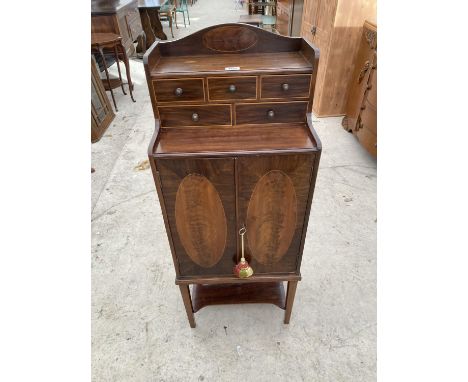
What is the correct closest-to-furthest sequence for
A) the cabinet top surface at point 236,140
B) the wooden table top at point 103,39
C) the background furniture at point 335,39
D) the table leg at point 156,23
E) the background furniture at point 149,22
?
the cabinet top surface at point 236,140, the background furniture at point 335,39, the wooden table top at point 103,39, the background furniture at point 149,22, the table leg at point 156,23

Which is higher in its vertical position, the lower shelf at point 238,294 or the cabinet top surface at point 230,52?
the cabinet top surface at point 230,52

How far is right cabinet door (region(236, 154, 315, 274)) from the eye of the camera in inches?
41.7

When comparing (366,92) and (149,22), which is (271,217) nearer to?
(366,92)

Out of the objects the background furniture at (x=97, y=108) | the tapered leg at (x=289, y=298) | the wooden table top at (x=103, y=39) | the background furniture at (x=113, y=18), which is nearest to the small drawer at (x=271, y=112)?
the tapered leg at (x=289, y=298)

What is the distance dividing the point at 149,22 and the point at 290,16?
382 centimetres

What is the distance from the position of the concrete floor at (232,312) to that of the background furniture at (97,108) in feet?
3.44

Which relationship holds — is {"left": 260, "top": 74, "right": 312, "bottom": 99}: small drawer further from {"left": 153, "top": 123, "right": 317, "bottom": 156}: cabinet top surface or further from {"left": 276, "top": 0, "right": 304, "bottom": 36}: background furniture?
{"left": 276, "top": 0, "right": 304, "bottom": 36}: background furniture

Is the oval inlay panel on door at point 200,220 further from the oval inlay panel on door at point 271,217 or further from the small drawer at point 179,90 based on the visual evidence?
the small drawer at point 179,90

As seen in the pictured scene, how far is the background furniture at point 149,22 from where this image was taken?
21.3ft

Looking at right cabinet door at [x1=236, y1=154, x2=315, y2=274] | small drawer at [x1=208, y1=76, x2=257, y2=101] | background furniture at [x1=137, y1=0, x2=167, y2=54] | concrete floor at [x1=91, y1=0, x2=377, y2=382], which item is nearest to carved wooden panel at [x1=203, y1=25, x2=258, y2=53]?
small drawer at [x1=208, y1=76, x2=257, y2=101]

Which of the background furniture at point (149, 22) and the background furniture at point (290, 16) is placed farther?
the background furniture at point (149, 22)

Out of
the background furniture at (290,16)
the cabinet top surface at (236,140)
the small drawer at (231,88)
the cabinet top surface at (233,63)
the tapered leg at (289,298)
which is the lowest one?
the tapered leg at (289,298)

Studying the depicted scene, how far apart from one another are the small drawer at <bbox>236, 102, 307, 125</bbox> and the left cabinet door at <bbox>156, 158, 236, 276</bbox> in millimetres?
259

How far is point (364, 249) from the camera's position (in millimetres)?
2266
